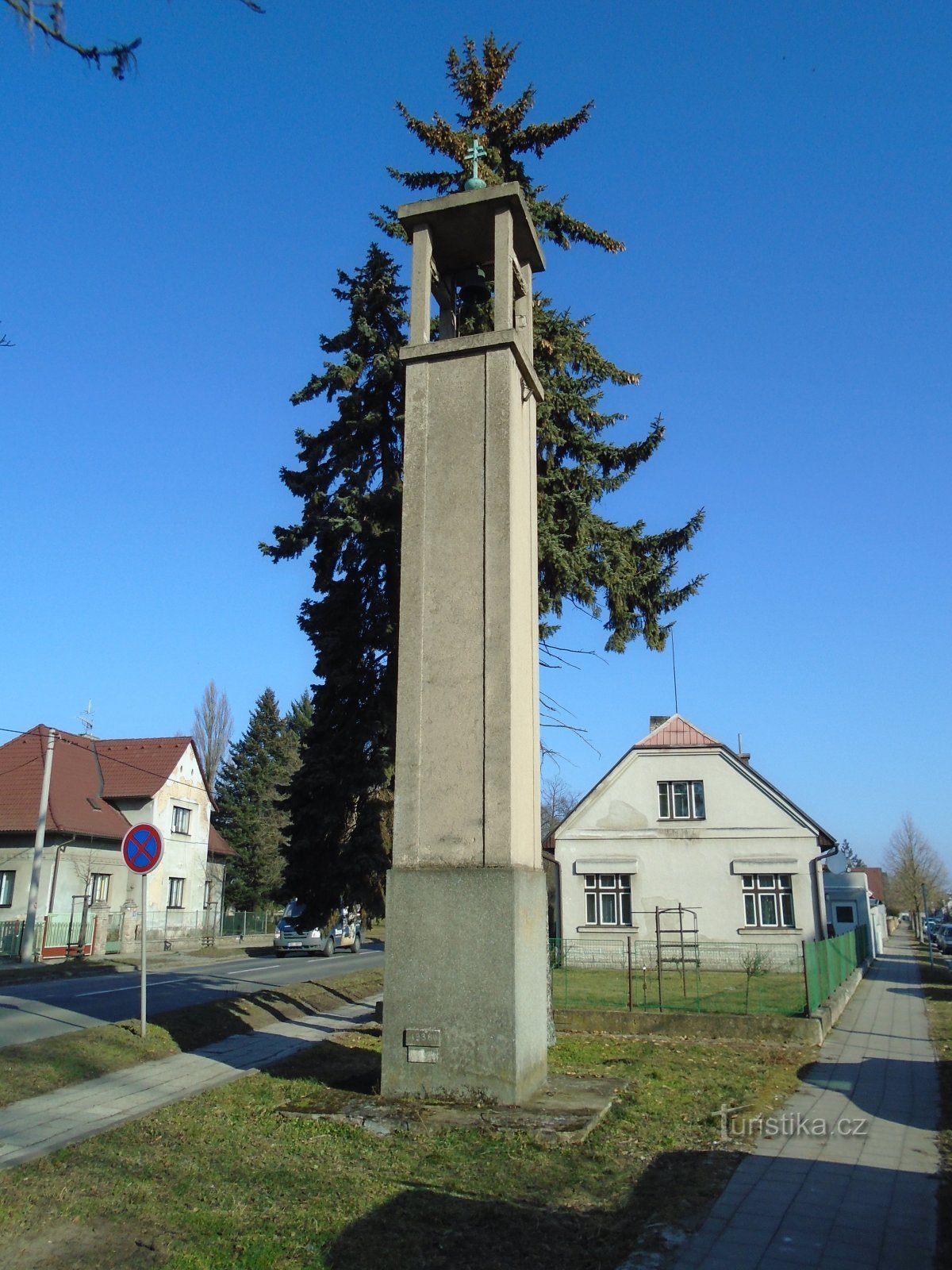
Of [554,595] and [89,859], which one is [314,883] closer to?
[554,595]

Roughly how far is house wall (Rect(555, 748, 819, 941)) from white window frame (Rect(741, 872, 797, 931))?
0.15 metres

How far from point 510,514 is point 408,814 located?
3.08 meters

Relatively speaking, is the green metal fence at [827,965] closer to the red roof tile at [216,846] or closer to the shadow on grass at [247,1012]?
the shadow on grass at [247,1012]

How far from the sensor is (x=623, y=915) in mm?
27344

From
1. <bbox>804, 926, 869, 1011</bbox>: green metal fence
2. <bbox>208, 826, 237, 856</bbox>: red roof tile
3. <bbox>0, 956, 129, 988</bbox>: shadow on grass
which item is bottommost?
<bbox>0, 956, 129, 988</bbox>: shadow on grass

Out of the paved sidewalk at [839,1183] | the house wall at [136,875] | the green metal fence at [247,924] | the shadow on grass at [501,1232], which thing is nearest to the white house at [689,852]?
the paved sidewalk at [839,1183]

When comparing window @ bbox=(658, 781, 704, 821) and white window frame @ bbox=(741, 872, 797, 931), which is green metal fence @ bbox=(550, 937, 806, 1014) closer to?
white window frame @ bbox=(741, 872, 797, 931)

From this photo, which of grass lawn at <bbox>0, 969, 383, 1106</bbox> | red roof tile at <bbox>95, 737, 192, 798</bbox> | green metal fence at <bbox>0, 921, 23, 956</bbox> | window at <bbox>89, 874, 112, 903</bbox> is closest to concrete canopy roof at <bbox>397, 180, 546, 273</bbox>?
grass lawn at <bbox>0, 969, 383, 1106</bbox>

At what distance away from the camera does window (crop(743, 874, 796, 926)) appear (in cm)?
2628

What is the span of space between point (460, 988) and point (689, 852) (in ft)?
66.5

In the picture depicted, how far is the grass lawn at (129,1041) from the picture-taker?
32.1 ft

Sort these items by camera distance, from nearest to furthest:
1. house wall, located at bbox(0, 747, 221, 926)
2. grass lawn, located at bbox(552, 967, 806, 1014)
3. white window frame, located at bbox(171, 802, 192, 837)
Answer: grass lawn, located at bbox(552, 967, 806, 1014), house wall, located at bbox(0, 747, 221, 926), white window frame, located at bbox(171, 802, 192, 837)

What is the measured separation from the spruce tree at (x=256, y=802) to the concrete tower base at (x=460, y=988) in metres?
42.6

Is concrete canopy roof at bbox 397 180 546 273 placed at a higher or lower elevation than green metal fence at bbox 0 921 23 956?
higher
